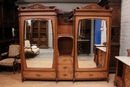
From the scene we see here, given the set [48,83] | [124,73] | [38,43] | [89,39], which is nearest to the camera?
[124,73]

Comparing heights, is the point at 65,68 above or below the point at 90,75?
above

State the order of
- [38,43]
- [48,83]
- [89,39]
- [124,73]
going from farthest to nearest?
[89,39] < [38,43] < [48,83] < [124,73]

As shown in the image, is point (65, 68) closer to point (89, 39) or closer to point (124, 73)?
point (89, 39)

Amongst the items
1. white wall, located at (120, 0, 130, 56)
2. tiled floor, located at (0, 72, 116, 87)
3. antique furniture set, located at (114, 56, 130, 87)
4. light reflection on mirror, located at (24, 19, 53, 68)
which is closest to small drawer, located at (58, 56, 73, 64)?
light reflection on mirror, located at (24, 19, 53, 68)

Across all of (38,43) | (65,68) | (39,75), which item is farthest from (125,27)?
(39,75)

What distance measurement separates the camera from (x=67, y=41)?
14.0 ft

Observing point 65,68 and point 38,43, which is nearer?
point 65,68

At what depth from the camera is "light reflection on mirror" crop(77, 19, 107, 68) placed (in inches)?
156

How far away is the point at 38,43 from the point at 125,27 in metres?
2.57

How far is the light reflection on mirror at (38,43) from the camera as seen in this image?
399cm

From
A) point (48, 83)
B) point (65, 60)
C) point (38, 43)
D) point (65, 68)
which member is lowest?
point (48, 83)

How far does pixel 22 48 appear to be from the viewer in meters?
3.93

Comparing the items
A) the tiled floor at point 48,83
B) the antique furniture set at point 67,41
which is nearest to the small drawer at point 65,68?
the antique furniture set at point 67,41

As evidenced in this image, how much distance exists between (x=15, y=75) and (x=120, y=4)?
391cm
